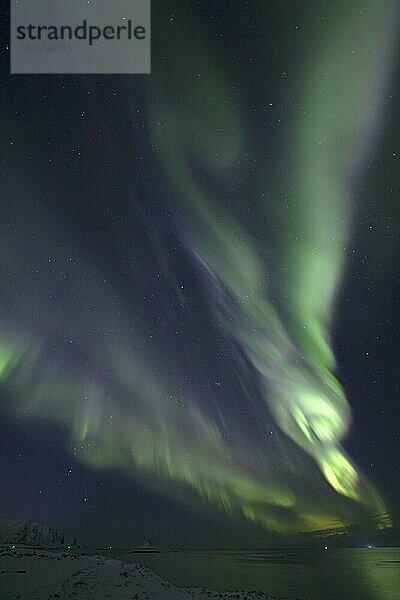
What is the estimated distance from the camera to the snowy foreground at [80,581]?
8.96 ft

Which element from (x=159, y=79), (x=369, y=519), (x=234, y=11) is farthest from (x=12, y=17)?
(x=369, y=519)

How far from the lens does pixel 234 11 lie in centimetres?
284

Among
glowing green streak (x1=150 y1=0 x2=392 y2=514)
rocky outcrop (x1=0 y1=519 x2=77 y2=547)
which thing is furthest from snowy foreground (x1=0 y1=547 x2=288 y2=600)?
glowing green streak (x1=150 y1=0 x2=392 y2=514)

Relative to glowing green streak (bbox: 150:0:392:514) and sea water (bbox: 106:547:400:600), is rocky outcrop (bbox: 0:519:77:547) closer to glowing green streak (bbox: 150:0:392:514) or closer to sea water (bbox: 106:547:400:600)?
sea water (bbox: 106:547:400:600)

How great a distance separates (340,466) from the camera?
9.04ft

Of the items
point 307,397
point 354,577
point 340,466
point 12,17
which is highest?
point 12,17

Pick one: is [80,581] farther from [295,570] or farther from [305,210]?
[305,210]

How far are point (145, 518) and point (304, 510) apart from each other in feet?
1.73

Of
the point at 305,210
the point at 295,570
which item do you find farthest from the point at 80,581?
the point at 305,210

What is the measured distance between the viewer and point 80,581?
2.75 metres

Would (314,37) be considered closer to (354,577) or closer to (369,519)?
(369,519)

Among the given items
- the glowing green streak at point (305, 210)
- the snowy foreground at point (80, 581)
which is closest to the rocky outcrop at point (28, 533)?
the snowy foreground at point (80, 581)

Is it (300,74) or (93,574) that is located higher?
(300,74)

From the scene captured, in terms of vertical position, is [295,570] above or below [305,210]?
below
